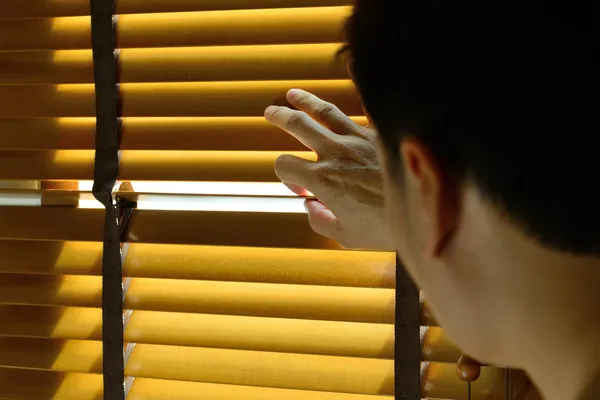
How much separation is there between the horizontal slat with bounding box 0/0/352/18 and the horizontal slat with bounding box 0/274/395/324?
0.58m

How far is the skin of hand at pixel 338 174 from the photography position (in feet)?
4.41

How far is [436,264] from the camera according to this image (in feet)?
2.28

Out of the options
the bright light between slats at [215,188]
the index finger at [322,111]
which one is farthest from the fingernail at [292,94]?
the bright light between slats at [215,188]

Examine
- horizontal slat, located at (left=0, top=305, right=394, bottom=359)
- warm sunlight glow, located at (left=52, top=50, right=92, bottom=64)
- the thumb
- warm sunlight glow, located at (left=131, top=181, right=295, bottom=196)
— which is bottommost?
horizontal slat, located at (left=0, top=305, right=394, bottom=359)

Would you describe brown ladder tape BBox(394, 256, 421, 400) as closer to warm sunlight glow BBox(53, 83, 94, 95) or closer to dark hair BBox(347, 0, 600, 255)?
warm sunlight glow BBox(53, 83, 94, 95)

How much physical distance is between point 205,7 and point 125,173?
397 mm

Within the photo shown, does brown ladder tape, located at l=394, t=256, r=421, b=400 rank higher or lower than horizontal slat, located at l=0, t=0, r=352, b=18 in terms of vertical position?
lower

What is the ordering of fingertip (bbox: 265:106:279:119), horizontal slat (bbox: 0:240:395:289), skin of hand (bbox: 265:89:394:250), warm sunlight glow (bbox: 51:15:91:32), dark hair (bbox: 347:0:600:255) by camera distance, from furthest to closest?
warm sunlight glow (bbox: 51:15:91:32)
horizontal slat (bbox: 0:240:395:289)
fingertip (bbox: 265:106:279:119)
skin of hand (bbox: 265:89:394:250)
dark hair (bbox: 347:0:600:255)

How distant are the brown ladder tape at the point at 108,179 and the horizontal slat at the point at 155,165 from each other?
41 mm

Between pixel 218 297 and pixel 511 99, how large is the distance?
3.88 feet

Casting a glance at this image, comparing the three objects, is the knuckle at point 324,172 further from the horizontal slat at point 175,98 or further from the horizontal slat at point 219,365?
the horizontal slat at point 219,365

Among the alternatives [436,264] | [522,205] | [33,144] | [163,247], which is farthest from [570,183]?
[33,144]

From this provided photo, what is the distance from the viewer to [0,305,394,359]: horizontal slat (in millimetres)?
1619

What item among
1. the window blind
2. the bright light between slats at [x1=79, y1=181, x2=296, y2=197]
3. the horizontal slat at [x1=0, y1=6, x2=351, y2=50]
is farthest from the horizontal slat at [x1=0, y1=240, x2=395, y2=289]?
the horizontal slat at [x1=0, y1=6, x2=351, y2=50]
